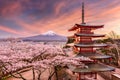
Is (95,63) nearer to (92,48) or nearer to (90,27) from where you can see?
(92,48)

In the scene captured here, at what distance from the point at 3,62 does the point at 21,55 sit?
4.33ft

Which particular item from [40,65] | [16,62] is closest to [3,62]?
[16,62]

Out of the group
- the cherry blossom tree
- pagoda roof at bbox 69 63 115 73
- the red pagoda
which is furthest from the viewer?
the red pagoda

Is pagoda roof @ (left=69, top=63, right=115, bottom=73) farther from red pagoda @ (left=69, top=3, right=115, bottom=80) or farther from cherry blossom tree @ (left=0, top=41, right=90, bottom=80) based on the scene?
cherry blossom tree @ (left=0, top=41, right=90, bottom=80)

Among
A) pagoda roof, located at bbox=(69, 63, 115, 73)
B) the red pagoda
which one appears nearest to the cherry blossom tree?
pagoda roof, located at bbox=(69, 63, 115, 73)

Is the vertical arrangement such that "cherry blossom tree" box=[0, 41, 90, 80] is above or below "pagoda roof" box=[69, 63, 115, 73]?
above

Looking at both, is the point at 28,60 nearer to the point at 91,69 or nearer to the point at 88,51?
the point at 91,69

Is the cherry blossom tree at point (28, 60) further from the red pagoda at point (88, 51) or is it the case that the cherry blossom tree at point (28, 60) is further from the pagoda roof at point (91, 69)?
the red pagoda at point (88, 51)

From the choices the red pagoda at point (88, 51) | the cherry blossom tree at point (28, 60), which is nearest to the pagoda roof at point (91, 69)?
the red pagoda at point (88, 51)

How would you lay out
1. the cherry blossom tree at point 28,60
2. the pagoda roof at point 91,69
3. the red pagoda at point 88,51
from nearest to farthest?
the cherry blossom tree at point 28,60 < the pagoda roof at point 91,69 < the red pagoda at point 88,51

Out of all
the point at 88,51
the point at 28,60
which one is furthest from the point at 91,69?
the point at 28,60

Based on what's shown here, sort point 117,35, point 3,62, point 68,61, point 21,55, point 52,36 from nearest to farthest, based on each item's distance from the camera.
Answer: point 3,62 → point 21,55 → point 68,61 → point 117,35 → point 52,36

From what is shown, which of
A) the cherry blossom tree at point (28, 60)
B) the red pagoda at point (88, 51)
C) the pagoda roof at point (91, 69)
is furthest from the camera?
the red pagoda at point (88, 51)

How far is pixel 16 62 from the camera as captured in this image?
1129 cm
